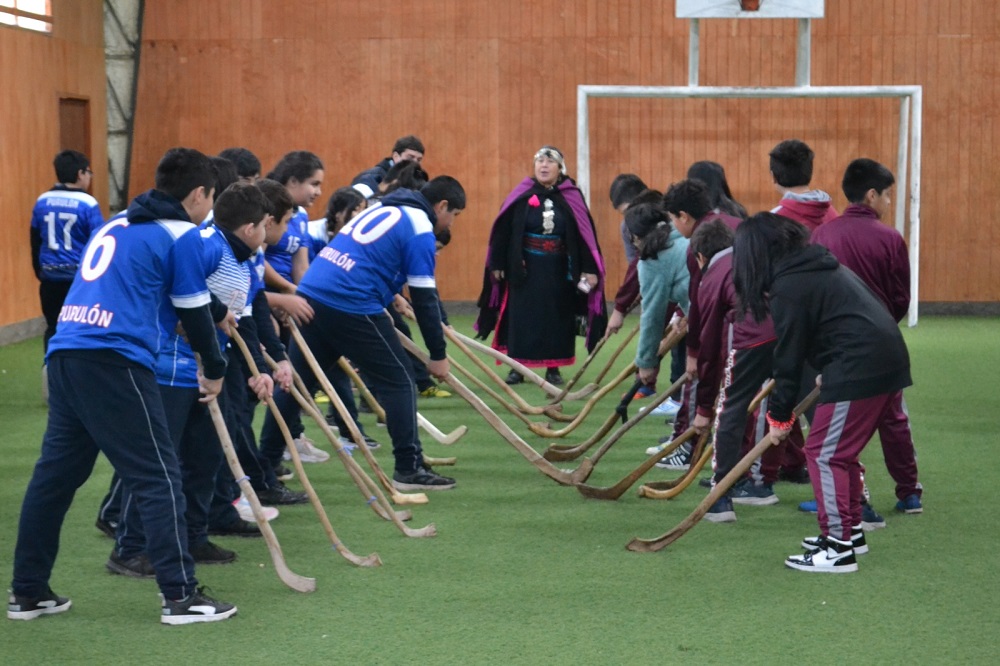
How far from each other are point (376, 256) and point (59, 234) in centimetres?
322

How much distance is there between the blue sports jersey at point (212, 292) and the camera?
393 cm

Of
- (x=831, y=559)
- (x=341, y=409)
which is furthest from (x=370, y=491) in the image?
(x=831, y=559)

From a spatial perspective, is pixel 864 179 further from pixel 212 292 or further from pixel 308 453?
pixel 308 453

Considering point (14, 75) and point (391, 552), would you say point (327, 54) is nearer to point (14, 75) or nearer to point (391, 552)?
point (14, 75)

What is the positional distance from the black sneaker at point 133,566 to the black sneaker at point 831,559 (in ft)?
7.21

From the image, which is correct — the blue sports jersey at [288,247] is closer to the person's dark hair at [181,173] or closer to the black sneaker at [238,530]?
the black sneaker at [238,530]

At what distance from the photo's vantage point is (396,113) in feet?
41.2

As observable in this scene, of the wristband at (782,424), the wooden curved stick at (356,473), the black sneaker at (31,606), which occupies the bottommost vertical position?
the black sneaker at (31,606)

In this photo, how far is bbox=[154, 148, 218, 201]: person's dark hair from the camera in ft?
12.5

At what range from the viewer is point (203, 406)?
438 cm

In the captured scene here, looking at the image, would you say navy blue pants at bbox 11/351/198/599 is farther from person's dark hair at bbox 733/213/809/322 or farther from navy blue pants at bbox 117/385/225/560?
person's dark hair at bbox 733/213/809/322

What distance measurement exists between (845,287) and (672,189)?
5.04 ft

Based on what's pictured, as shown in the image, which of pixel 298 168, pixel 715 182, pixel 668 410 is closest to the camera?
pixel 298 168

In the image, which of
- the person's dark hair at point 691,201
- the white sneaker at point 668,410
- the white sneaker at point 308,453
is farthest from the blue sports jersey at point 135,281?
the white sneaker at point 668,410
